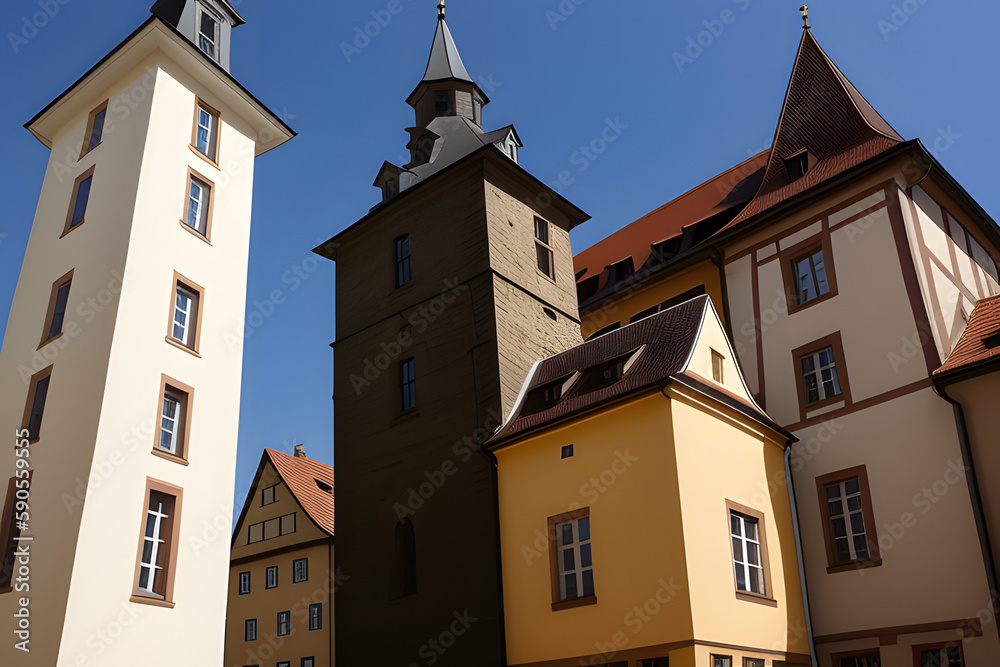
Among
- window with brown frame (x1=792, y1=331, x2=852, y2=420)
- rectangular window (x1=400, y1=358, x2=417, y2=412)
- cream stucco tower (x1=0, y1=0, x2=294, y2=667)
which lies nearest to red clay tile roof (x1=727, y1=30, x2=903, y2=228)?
window with brown frame (x1=792, y1=331, x2=852, y2=420)

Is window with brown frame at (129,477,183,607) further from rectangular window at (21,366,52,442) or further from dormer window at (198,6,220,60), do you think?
dormer window at (198,6,220,60)

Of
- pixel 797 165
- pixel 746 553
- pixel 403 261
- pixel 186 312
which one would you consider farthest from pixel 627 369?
pixel 186 312

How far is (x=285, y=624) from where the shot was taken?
3472 centimetres

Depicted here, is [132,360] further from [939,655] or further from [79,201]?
[939,655]

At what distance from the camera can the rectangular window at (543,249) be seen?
24.9 meters

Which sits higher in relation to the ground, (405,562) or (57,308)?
(57,308)

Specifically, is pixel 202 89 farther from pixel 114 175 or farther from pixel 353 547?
pixel 353 547

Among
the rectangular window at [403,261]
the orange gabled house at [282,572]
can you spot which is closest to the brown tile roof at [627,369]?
the rectangular window at [403,261]

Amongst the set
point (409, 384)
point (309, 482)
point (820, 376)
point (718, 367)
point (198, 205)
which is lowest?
point (718, 367)

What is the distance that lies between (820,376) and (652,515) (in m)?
6.94

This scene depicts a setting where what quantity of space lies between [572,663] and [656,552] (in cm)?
265

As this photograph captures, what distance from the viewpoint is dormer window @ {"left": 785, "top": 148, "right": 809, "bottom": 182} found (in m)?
23.6

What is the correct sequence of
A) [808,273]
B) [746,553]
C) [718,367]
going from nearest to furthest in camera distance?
1. [746,553]
2. [718,367]
3. [808,273]

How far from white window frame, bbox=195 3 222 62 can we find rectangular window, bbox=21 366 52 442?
8.57 m
